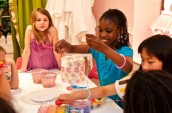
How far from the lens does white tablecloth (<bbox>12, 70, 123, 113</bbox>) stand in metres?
1.28

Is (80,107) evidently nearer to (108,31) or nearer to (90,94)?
(90,94)

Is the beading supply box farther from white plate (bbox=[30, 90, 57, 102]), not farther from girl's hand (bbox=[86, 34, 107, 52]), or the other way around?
girl's hand (bbox=[86, 34, 107, 52])

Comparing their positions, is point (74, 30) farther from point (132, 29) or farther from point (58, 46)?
point (58, 46)

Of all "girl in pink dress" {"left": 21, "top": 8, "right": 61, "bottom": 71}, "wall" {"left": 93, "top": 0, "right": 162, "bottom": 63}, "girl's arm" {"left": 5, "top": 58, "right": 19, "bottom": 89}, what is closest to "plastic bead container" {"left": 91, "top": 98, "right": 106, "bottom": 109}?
"girl's arm" {"left": 5, "top": 58, "right": 19, "bottom": 89}

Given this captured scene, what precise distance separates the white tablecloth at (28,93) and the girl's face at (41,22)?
1.65 ft

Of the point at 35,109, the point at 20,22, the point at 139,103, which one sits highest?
the point at 20,22

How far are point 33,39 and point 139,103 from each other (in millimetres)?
1560

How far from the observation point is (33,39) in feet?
6.94

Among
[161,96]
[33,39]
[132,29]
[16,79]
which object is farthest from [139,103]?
[132,29]

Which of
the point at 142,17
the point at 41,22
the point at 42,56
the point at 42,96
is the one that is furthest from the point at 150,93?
the point at 142,17

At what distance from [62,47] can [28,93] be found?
1.38 feet

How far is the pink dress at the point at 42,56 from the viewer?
6.60 ft

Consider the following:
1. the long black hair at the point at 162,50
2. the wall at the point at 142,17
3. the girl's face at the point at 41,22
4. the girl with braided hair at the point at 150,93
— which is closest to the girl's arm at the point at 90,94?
the long black hair at the point at 162,50

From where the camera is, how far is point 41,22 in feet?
7.15
